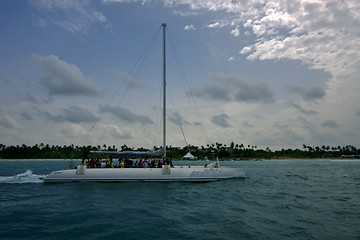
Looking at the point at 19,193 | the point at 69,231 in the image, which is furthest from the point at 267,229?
the point at 19,193

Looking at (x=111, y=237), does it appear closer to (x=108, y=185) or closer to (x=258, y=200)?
(x=258, y=200)

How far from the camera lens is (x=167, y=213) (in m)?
12.6

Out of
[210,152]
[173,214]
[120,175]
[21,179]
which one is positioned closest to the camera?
[173,214]

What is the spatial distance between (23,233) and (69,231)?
5.21ft

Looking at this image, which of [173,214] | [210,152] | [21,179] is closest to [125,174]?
[173,214]

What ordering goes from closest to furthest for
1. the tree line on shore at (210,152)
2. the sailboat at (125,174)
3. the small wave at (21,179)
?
the sailboat at (125,174), the small wave at (21,179), the tree line on shore at (210,152)

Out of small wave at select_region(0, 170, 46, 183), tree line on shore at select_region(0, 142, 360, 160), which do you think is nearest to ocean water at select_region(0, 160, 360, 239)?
small wave at select_region(0, 170, 46, 183)

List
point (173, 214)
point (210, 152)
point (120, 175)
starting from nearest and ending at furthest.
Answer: point (173, 214), point (120, 175), point (210, 152)

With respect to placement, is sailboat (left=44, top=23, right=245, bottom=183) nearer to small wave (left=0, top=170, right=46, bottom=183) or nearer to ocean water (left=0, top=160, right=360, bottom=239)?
ocean water (left=0, top=160, right=360, bottom=239)

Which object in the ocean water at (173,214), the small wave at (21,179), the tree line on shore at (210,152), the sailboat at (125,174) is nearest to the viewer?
the ocean water at (173,214)

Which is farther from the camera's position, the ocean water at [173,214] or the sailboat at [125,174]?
the sailboat at [125,174]

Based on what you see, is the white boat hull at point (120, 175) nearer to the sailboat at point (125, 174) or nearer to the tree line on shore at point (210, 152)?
the sailboat at point (125, 174)

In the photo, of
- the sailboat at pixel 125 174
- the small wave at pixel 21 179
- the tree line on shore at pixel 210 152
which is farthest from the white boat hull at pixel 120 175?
the tree line on shore at pixel 210 152

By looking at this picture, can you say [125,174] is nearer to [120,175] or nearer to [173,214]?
[120,175]
